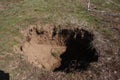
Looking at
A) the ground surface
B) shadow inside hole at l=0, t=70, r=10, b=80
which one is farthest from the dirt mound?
shadow inside hole at l=0, t=70, r=10, b=80

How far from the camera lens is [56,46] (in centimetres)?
730

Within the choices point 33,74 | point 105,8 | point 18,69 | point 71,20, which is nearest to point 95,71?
point 33,74

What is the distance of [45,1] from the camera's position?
331 inches

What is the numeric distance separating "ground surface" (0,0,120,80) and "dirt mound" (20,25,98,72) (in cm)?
10

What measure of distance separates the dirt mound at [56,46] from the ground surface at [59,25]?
104 mm

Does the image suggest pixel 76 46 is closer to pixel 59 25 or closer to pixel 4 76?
pixel 59 25

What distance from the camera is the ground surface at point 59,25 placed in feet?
18.2

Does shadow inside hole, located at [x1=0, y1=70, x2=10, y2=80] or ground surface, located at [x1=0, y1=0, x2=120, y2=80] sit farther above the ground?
ground surface, located at [x1=0, y1=0, x2=120, y2=80]

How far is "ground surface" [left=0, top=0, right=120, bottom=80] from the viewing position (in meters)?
5.56

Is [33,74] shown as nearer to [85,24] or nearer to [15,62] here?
[15,62]

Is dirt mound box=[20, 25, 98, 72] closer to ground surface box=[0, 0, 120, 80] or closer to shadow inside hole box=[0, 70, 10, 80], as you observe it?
ground surface box=[0, 0, 120, 80]

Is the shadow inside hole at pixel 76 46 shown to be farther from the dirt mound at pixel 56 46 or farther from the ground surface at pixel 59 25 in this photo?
the ground surface at pixel 59 25

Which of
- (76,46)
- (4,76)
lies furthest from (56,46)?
(4,76)

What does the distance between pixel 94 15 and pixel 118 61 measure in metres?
2.28
